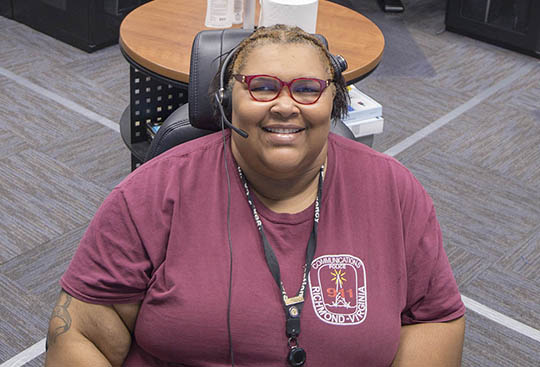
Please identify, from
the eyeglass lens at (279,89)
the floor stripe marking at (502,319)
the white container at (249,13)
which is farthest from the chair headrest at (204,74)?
the floor stripe marking at (502,319)

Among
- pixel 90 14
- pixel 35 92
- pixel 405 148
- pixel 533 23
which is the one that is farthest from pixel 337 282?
pixel 533 23

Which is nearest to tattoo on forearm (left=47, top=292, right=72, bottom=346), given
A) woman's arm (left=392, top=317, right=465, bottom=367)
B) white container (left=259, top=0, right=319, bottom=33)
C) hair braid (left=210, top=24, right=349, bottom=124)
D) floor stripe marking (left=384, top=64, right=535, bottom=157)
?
hair braid (left=210, top=24, right=349, bottom=124)

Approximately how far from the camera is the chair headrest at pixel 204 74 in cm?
145

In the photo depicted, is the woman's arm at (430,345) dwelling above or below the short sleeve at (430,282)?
below

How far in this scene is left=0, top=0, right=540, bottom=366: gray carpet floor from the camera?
237 cm

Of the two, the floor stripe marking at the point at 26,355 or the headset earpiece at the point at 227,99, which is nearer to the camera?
the headset earpiece at the point at 227,99

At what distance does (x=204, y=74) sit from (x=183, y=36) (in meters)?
0.89

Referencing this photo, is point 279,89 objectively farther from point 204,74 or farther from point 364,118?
point 364,118

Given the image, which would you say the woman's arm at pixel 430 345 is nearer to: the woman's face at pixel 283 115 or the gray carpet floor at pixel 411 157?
the woman's face at pixel 283 115

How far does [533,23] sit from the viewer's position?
4.26m

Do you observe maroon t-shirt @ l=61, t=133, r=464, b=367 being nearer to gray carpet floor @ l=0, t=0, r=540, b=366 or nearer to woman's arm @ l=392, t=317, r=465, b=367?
woman's arm @ l=392, t=317, r=465, b=367

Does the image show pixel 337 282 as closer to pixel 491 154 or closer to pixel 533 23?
pixel 491 154

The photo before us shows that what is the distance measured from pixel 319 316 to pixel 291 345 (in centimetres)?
7

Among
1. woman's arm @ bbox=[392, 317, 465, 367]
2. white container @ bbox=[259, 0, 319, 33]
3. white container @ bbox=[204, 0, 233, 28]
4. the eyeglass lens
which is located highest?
the eyeglass lens
